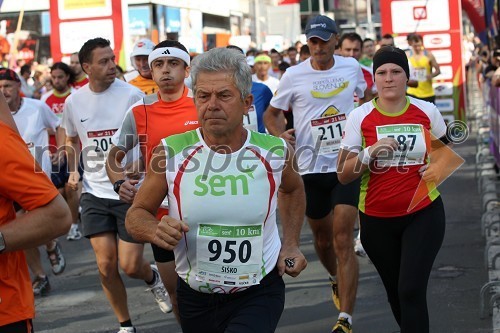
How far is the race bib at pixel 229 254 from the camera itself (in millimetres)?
4484

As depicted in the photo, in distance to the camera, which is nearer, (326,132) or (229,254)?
(229,254)

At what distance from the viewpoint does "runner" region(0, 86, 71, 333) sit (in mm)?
3580

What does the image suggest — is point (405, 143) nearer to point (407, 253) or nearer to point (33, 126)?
point (407, 253)

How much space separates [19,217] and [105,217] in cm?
404

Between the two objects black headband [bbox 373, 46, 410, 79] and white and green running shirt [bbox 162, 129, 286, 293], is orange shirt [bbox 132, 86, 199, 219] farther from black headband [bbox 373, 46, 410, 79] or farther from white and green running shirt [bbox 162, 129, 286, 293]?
white and green running shirt [bbox 162, 129, 286, 293]

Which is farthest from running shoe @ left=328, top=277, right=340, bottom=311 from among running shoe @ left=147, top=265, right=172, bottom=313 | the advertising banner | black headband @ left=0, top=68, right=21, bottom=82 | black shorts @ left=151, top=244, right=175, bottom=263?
the advertising banner

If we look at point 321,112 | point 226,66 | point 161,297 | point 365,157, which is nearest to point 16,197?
point 226,66

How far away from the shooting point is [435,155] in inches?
249

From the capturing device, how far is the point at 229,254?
4.49 meters

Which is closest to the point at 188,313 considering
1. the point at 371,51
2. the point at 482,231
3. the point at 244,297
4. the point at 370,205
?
the point at 244,297

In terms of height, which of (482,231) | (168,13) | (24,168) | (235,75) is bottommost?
(482,231)

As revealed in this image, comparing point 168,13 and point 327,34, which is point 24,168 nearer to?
point 327,34

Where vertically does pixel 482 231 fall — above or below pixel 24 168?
below

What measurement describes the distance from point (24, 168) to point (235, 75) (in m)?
1.20
